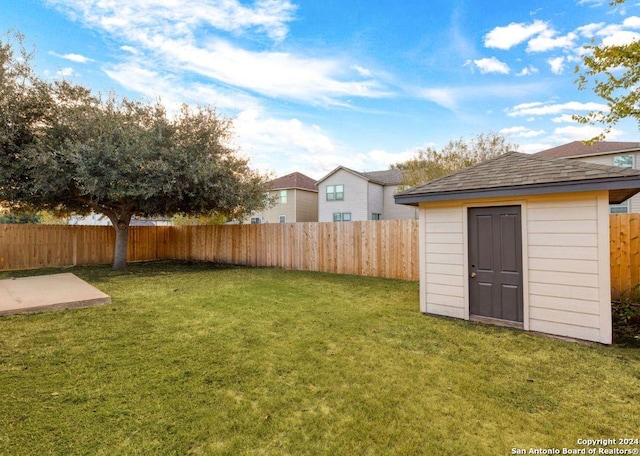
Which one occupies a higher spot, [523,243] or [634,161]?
[634,161]

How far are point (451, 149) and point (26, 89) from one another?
2012 cm

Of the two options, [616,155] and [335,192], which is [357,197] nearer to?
[335,192]

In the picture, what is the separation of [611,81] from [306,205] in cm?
2158

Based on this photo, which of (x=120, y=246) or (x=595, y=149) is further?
(x=595, y=149)

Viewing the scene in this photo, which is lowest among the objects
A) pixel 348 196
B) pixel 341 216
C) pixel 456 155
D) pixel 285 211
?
pixel 341 216

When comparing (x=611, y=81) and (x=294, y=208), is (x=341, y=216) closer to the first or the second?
(x=294, y=208)

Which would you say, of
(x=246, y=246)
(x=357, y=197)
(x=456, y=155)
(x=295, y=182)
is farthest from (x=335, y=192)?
(x=246, y=246)

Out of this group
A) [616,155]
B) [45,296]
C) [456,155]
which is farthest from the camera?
[456,155]

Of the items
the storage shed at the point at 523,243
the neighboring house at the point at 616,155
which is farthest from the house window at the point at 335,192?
the storage shed at the point at 523,243

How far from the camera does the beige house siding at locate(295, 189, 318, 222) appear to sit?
25250 mm

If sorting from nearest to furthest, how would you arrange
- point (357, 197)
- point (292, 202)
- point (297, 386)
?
point (297, 386), point (357, 197), point (292, 202)

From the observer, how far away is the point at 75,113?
9047 millimetres

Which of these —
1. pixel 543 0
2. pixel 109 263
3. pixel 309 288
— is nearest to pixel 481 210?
pixel 309 288

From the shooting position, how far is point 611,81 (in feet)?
18.5
